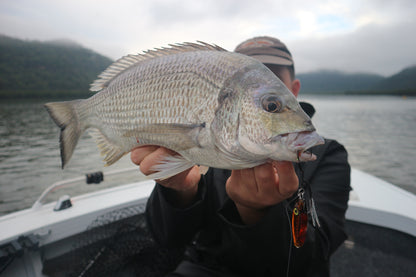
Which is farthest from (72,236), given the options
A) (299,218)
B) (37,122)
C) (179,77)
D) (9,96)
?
(9,96)

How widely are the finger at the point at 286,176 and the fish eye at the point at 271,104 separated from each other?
250 mm

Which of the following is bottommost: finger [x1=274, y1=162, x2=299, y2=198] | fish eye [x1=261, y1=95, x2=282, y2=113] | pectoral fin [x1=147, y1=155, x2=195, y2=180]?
pectoral fin [x1=147, y1=155, x2=195, y2=180]

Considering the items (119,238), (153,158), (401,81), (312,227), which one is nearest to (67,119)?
(153,158)

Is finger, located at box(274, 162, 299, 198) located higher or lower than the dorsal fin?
lower

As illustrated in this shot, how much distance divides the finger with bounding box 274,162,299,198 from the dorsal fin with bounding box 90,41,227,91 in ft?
2.63

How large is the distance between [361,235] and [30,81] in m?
54.9

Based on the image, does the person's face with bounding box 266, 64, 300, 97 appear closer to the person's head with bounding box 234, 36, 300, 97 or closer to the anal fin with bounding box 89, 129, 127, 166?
the person's head with bounding box 234, 36, 300, 97

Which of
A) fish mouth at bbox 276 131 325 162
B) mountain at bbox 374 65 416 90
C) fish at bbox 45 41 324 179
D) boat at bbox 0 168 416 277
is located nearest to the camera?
fish mouth at bbox 276 131 325 162

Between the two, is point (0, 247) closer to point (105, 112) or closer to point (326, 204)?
point (105, 112)

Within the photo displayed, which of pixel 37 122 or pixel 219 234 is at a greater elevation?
pixel 219 234

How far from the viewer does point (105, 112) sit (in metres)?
1.63

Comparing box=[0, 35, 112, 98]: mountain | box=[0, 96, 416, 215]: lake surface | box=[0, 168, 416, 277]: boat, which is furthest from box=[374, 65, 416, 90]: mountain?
box=[0, 168, 416, 277]: boat

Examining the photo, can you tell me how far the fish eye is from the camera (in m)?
1.05

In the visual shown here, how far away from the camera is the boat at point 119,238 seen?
237 cm
